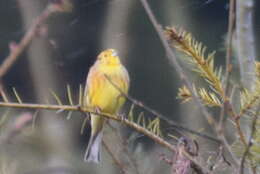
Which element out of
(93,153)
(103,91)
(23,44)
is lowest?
(93,153)

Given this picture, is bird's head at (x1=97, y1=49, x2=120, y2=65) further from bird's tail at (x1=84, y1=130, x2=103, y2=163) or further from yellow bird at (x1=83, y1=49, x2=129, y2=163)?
bird's tail at (x1=84, y1=130, x2=103, y2=163)

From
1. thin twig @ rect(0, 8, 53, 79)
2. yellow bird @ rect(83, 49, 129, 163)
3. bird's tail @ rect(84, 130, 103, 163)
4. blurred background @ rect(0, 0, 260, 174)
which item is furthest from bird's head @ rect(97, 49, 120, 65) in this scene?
thin twig @ rect(0, 8, 53, 79)

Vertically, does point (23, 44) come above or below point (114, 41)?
above

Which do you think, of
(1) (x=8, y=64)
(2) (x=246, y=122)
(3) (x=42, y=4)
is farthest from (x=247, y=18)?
(3) (x=42, y=4)

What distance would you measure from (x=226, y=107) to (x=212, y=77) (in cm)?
20

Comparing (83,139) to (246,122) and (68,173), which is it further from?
(246,122)

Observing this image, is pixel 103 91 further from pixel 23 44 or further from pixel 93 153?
pixel 23 44

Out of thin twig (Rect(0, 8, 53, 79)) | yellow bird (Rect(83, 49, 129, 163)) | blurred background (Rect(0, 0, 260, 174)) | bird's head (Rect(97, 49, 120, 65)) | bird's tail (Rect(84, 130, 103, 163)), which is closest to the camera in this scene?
thin twig (Rect(0, 8, 53, 79))

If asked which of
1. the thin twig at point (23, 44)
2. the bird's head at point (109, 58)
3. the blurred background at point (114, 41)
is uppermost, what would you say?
the thin twig at point (23, 44)

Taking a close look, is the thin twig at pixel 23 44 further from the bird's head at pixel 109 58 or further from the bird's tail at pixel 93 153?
the bird's head at pixel 109 58

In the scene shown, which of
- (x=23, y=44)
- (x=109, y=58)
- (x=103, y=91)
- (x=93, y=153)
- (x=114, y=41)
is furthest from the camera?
(x=114, y=41)

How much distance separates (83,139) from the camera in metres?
5.24

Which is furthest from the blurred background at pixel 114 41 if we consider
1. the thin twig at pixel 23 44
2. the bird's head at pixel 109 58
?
the thin twig at pixel 23 44

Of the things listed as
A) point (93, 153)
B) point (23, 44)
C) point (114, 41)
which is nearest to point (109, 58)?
point (93, 153)
